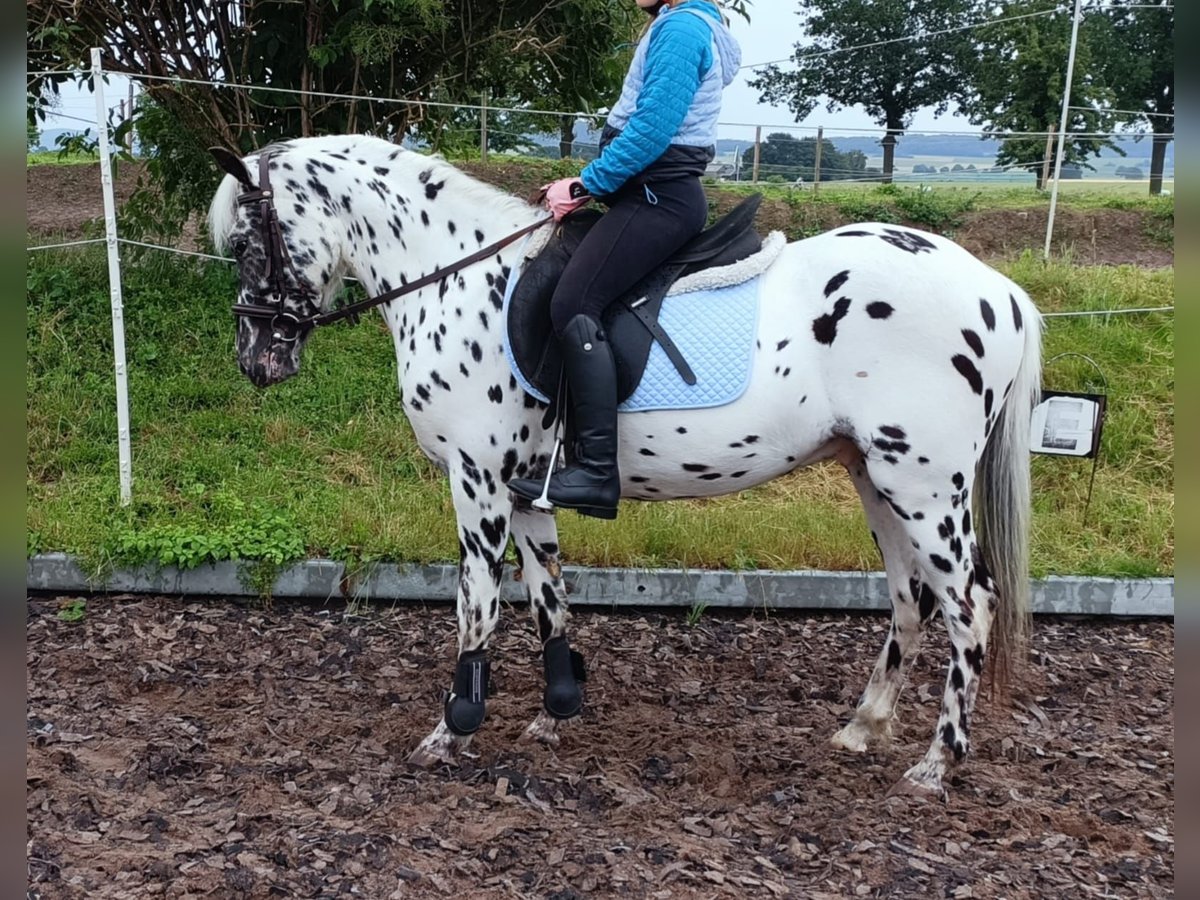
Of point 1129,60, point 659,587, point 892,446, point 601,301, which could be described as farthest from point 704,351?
point 1129,60

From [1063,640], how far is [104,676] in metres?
4.53

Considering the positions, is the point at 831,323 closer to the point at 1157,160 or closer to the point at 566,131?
the point at 566,131

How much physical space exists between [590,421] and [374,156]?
1.38 meters

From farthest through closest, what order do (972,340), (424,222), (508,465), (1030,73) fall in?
1. (1030,73)
2. (424,222)
3. (508,465)
4. (972,340)

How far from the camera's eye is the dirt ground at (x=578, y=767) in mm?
3043

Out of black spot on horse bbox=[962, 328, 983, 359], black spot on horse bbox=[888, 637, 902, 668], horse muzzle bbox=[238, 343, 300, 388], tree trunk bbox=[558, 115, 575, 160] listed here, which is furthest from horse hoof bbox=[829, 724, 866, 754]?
tree trunk bbox=[558, 115, 575, 160]

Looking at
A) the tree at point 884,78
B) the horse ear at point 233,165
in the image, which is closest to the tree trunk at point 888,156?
the horse ear at point 233,165

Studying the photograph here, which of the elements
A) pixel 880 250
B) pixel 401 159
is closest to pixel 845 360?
pixel 880 250

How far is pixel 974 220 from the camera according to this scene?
1176 cm

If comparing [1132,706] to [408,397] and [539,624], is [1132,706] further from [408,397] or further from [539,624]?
[408,397]

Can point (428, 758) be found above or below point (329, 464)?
below

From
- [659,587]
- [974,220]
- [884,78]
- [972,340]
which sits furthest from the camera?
[884,78]

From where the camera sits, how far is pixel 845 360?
348 cm

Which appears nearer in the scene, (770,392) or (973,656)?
(770,392)
